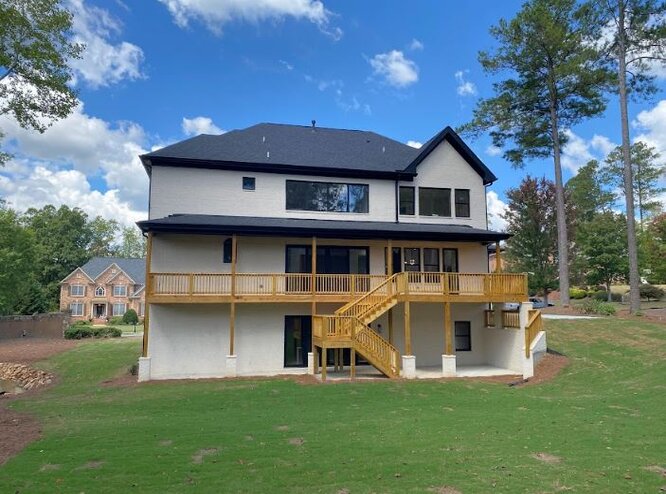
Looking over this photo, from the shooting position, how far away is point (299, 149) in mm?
22469

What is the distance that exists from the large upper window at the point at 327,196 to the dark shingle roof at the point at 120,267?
47710 millimetres

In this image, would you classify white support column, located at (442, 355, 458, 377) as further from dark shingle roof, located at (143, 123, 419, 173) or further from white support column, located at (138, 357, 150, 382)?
white support column, located at (138, 357, 150, 382)

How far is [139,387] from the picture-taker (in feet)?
53.2

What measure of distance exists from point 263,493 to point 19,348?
100ft

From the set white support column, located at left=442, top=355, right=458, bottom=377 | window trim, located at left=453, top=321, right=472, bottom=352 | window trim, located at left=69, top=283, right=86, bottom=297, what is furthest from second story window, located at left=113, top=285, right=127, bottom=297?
white support column, located at left=442, top=355, right=458, bottom=377

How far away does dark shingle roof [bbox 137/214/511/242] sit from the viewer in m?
17.6

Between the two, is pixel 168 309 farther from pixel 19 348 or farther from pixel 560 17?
pixel 560 17

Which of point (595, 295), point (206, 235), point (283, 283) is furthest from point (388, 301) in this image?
point (595, 295)

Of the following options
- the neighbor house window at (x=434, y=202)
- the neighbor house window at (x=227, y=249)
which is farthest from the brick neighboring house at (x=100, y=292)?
the neighbor house window at (x=434, y=202)

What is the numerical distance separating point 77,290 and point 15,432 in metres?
56.6

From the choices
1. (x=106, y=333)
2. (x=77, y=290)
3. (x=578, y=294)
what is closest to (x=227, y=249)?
(x=106, y=333)

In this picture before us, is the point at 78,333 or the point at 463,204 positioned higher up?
the point at 463,204

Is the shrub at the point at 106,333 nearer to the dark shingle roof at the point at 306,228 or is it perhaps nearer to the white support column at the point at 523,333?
the dark shingle roof at the point at 306,228

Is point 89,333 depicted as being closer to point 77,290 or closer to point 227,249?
point 227,249
